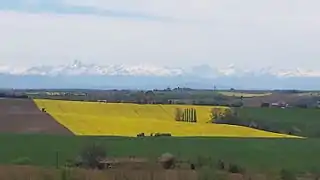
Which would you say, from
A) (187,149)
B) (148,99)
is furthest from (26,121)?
(148,99)

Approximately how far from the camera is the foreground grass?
36.4 meters

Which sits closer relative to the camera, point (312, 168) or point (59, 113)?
point (312, 168)

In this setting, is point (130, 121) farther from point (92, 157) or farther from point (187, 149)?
point (92, 157)

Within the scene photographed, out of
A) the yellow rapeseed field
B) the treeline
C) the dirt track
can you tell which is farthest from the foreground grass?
the treeline

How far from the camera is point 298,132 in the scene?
6366 centimetres

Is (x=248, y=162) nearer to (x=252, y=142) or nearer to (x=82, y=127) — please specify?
(x=252, y=142)

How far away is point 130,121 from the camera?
60469mm

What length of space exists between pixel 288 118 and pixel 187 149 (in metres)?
30.3

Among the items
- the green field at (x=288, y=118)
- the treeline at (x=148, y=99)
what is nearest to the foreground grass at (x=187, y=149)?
the green field at (x=288, y=118)

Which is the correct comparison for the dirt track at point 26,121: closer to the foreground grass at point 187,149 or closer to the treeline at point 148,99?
the foreground grass at point 187,149

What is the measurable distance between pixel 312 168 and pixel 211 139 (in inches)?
563

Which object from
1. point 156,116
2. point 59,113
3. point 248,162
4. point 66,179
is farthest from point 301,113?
point 66,179

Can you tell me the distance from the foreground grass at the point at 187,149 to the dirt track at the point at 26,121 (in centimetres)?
420

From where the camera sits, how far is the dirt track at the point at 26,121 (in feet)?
174
